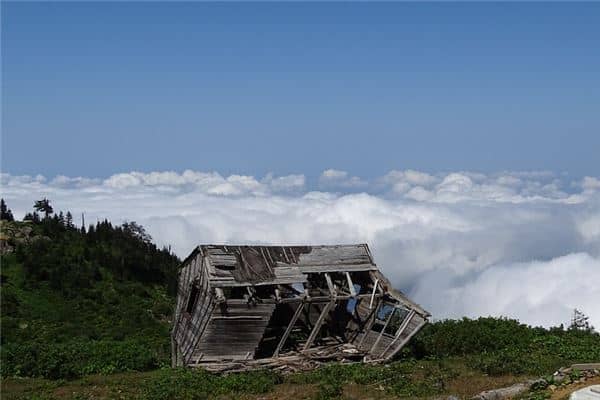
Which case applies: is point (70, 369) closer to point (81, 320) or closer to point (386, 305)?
point (386, 305)

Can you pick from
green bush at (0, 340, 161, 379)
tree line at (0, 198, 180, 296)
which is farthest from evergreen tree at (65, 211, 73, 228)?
green bush at (0, 340, 161, 379)

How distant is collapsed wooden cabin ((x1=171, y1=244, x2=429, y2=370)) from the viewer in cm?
2389

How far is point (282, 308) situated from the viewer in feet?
96.3

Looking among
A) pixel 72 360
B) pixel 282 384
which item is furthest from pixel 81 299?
pixel 282 384

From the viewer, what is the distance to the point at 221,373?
23.6 meters

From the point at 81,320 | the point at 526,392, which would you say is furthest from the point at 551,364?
the point at 81,320

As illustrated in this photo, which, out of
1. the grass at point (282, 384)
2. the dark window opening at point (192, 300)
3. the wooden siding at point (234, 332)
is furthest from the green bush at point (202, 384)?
the dark window opening at point (192, 300)

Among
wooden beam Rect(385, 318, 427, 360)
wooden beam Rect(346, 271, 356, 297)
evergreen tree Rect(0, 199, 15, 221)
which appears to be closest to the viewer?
wooden beam Rect(385, 318, 427, 360)

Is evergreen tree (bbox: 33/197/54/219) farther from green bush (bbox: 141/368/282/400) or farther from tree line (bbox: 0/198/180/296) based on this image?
green bush (bbox: 141/368/282/400)

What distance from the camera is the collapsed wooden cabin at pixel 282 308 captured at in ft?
78.4

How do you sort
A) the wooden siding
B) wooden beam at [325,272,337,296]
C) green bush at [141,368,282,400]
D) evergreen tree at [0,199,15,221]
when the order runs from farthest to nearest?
evergreen tree at [0,199,15,221] → wooden beam at [325,272,337,296] → the wooden siding → green bush at [141,368,282,400]

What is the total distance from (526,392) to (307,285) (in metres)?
10.8

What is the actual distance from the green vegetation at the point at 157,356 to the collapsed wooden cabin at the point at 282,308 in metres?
1.34

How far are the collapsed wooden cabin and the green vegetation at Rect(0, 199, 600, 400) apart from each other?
52.9 inches
